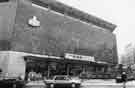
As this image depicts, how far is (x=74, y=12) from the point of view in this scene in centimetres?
4516

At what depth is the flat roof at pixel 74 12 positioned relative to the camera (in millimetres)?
39541

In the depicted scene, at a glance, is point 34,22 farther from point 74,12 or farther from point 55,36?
point 74,12

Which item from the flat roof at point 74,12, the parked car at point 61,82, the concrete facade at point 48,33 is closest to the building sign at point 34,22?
the concrete facade at point 48,33

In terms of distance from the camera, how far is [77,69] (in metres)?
41.8

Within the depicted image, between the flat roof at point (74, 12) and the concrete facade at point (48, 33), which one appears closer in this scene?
the concrete facade at point (48, 33)

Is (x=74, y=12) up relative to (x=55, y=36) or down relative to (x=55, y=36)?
up

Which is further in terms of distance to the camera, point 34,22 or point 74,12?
point 74,12

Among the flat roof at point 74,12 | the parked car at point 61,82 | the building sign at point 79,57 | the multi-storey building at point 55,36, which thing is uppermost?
the flat roof at point 74,12

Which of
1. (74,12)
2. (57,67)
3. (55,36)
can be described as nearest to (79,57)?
(57,67)

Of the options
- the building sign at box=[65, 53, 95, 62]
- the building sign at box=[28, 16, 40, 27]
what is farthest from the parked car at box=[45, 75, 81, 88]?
the building sign at box=[65, 53, 95, 62]

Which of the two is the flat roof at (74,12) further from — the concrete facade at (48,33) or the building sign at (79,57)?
the building sign at (79,57)

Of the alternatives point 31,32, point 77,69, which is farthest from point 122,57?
point 31,32

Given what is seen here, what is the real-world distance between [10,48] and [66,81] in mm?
14704

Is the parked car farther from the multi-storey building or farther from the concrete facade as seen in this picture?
the concrete facade
